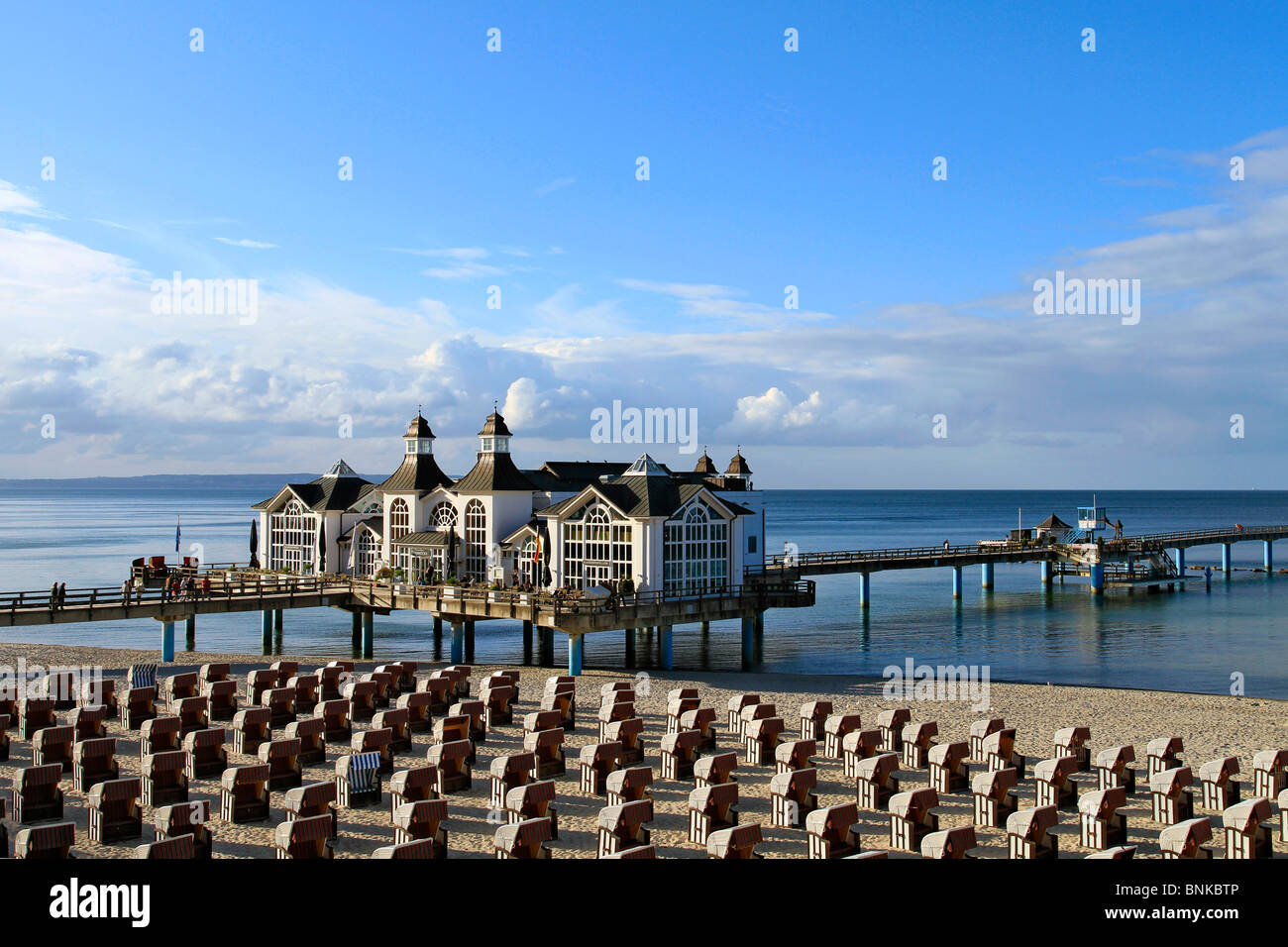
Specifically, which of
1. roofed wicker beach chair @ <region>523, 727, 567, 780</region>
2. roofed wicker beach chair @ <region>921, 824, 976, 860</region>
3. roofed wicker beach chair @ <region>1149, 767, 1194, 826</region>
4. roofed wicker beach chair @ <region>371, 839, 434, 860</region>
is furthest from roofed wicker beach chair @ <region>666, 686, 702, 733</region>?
roofed wicker beach chair @ <region>371, 839, 434, 860</region>

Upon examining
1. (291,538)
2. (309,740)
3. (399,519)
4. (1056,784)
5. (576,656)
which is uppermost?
(399,519)

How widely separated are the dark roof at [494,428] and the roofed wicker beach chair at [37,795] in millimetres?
A: 25737

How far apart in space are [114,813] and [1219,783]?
16.6 metres

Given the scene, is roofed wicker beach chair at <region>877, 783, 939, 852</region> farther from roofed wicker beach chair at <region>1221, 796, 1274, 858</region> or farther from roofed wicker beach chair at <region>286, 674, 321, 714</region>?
roofed wicker beach chair at <region>286, 674, 321, 714</region>

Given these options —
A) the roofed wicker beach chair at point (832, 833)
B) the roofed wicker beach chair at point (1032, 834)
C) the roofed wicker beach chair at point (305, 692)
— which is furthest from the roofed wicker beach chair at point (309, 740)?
the roofed wicker beach chair at point (1032, 834)

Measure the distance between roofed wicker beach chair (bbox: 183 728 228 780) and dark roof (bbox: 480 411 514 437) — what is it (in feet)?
75.0

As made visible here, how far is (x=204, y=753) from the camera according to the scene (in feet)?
61.4

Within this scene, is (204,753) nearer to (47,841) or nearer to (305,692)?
(47,841)

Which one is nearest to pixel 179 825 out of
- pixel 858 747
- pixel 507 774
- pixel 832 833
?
pixel 507 774

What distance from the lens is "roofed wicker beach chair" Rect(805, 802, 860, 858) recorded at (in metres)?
13.8

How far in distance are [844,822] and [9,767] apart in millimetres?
14956

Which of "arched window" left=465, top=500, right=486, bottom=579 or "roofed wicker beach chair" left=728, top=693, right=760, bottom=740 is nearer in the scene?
"roofed wicker beach chair" left=728, top=693, right=760, bottom=740

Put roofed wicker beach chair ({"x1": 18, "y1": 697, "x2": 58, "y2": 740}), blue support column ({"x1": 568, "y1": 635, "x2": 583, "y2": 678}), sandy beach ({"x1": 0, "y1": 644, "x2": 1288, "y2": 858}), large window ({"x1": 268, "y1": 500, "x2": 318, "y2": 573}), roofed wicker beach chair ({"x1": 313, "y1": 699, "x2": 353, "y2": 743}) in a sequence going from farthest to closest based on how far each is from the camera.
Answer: large window ({"x1": 268, "y1": 500, "x2": 318, "y2": 573}) < blue support column ({"x1": 568, "y1": 635, "x2": 583, "y2": 678}) < roofed wicker beach chair ({"x1": 313, "y1": 699, "x2": 353, "y2": 743}) < roofed wicker beach chair ({"x1": 18, "y1": 697, "x2": 58, "y2": 740}) < sandy beach ({"x1": 0, "y1": 644, "x2": 1288, "y2": 858})
